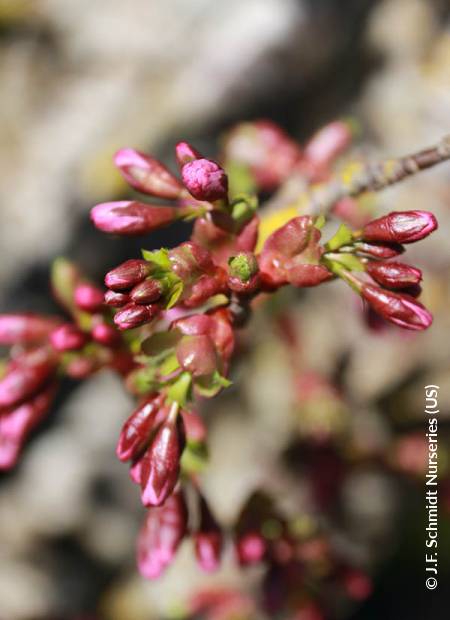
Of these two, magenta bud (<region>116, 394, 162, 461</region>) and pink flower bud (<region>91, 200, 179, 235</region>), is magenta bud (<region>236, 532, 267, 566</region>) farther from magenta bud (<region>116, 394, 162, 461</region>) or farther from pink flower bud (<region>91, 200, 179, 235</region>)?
pink flower bud (<region>91, 200, 179, 235</region>)

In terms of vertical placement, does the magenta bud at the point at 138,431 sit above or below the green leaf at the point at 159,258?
below

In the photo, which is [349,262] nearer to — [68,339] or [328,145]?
[68,339]

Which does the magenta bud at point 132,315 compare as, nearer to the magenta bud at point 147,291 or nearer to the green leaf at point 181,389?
the magenta bud at point 147,291

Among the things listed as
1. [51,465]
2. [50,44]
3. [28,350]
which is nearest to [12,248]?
[51,465]

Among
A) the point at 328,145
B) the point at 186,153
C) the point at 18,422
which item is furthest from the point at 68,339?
the point at 328,145

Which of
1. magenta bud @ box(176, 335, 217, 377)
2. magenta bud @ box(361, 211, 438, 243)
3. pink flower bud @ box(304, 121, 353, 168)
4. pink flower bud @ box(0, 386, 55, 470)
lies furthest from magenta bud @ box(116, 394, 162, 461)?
pink flower bud @ box(304, 121, 353, 168)

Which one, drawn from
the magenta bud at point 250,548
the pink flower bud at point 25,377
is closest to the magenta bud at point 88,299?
the pink flower bud at point 25,377

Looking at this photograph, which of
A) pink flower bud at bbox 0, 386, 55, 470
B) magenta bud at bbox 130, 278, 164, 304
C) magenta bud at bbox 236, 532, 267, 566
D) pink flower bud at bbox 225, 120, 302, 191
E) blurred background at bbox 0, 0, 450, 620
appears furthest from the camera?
blurred background at bbox 0, 0, 450, 620

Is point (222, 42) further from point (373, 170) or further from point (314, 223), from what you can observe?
point (314, 223)
